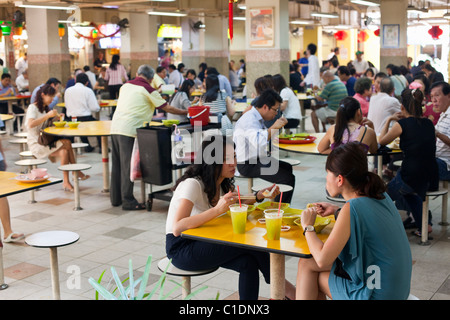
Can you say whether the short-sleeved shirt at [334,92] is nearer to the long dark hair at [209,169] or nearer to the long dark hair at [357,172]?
the long dark hair at [209,169]

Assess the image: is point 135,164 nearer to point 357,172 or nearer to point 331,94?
point 357,172

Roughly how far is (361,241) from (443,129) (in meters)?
3.52

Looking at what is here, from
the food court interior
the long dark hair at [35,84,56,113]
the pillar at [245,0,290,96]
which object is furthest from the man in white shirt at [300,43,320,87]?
the long dark hair at [35,84,56,113]

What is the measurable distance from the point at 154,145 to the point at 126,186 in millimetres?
797

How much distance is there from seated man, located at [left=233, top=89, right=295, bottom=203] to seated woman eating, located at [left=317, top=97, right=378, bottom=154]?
0.55m

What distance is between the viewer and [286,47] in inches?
404

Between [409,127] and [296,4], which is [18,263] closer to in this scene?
[409,127]

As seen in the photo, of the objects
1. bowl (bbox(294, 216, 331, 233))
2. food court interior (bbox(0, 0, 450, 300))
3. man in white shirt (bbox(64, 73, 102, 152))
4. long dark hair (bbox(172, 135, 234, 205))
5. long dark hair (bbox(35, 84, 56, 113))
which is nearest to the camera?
bowl (bbox(294, 216, 331, 233))

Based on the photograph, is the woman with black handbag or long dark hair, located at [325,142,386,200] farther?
the woman with black handbag

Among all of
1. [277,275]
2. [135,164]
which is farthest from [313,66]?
[277,275]

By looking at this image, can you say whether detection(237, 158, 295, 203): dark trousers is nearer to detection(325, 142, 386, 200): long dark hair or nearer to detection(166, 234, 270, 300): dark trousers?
detection(166, 234, 270, 300): dark trousers

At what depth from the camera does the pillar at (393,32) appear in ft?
47.5

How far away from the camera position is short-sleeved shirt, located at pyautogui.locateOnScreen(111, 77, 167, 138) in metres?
6.24
